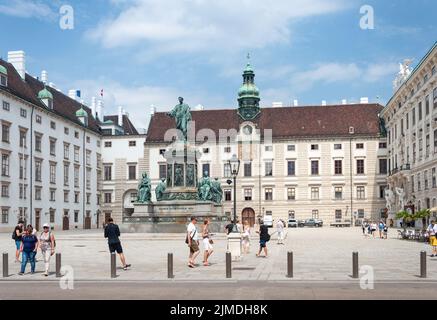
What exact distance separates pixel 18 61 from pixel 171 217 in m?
37.1

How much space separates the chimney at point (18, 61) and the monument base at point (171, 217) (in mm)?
33350

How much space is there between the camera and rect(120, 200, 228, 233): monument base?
141ft

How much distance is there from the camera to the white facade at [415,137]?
184 ft

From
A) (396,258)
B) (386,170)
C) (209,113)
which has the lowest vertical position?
(396,258)

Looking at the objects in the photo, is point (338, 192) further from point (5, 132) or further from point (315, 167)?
point (5, 132)

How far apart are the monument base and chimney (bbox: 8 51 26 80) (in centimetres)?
3335

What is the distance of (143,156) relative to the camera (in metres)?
87.3

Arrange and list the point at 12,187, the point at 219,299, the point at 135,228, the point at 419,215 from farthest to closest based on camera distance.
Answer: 1. the point at 12,187
2. the point at 135,228
3. the point at 419,215
4. the point at 219,299

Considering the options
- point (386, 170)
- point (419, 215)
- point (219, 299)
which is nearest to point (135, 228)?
point (419, 215)

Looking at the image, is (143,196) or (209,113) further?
(209,113)

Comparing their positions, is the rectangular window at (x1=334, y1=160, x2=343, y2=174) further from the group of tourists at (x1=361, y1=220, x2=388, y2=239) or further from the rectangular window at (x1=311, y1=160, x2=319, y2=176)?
the group of tourists at (x1=361, y1=220, x2=388, y2=239)

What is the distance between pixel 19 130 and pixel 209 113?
34.1m

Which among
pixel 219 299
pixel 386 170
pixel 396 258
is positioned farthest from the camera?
pixel 386 170
